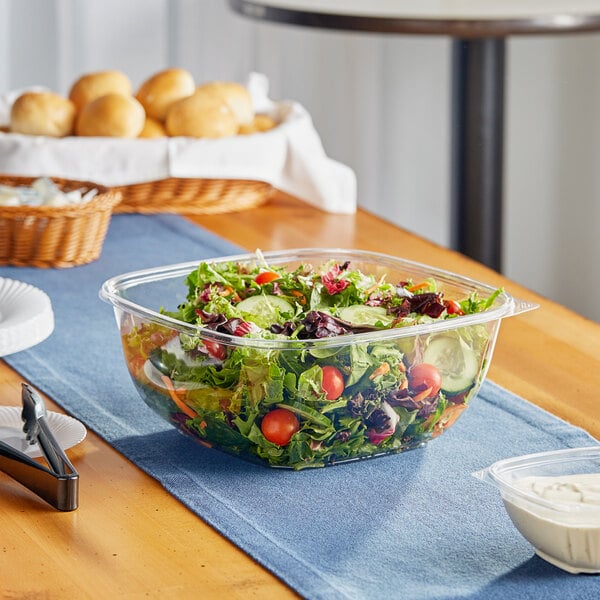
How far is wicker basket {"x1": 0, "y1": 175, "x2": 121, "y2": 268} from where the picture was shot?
1.69 meters

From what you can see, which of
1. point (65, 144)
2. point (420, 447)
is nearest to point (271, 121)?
point (65, 144)

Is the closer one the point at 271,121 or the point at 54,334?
the point at 54,334

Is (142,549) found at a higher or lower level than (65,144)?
lower

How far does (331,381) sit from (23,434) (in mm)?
313

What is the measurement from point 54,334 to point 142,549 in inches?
22.5

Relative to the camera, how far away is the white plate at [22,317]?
1.25 meters

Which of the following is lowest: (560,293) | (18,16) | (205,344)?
(560,293)

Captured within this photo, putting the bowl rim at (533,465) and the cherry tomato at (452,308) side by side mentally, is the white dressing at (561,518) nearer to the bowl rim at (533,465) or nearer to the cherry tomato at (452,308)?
the bowl rim at (533,465)

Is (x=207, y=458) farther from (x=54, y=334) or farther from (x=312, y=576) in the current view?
(x=54, y=334)

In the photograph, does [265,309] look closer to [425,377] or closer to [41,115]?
[425,377]

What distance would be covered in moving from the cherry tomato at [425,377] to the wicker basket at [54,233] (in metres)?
0.83

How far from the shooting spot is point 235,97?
6.75ft

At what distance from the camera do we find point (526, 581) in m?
0.87

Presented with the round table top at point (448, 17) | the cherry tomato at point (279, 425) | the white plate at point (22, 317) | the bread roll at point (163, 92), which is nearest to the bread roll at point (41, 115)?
the bread roll at point (163, 92)
